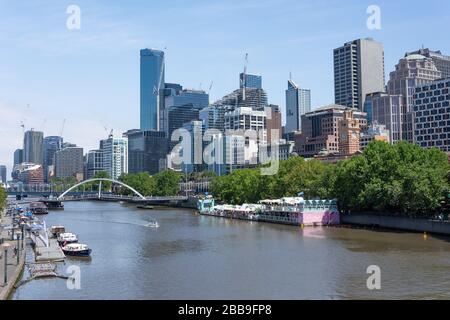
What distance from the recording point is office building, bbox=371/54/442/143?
519 feet

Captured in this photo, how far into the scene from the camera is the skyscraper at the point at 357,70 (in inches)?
7407

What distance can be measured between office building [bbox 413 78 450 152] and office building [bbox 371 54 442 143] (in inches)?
599

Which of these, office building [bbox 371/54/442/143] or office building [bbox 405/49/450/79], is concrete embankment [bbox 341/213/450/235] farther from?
office building [bbox 405/49/450/79]

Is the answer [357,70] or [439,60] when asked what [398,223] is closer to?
[357,70]

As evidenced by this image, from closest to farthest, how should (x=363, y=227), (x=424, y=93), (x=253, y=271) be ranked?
(x=253, y=271) < (x=363, y=227) < (x=424, y=93)

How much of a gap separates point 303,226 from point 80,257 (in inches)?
1034

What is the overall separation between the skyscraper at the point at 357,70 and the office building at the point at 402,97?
17326 millimetres

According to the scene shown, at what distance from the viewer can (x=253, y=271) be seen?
94.2 feet

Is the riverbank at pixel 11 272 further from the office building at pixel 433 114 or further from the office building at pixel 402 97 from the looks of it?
the office building at pixel 402 97

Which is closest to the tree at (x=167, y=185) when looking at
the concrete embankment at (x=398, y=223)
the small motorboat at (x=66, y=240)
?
the concrete embankment at (x=398, y=223)

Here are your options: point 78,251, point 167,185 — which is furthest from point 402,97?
point 78,251
